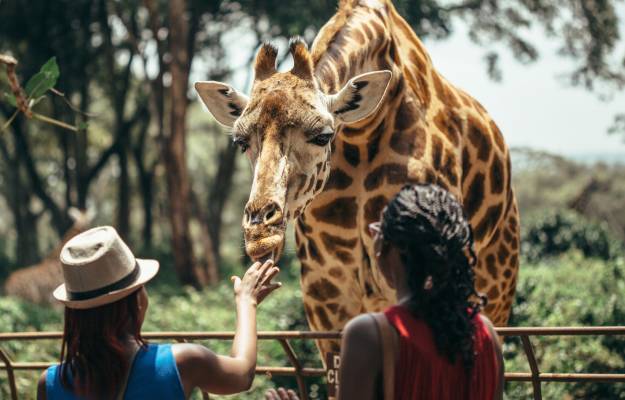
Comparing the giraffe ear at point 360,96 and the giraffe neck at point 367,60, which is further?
the giraffe neck at point 367,60

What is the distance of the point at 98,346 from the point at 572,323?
835 centimetres

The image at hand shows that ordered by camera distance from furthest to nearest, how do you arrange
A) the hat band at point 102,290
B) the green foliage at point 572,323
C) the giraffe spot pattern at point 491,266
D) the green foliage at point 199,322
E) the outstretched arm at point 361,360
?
the green foliage at point 199,322 < the green foliage at point 572,323 < the giraffe spot pattern at point 491,266 < the hat band at point 102,290 < the outstretched arm at point 361,360

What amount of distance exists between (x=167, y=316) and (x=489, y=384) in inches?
412

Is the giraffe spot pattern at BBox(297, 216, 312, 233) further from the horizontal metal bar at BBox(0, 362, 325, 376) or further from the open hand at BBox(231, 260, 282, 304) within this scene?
the open hand at BBox(231, 260, 282, 304)

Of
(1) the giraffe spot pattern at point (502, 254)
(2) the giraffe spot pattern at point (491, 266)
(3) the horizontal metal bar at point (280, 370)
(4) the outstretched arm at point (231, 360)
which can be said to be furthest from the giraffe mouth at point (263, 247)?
(1) the giraffe spot pattern at point (502, 254)

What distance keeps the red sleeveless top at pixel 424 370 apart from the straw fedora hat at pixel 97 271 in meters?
0.90

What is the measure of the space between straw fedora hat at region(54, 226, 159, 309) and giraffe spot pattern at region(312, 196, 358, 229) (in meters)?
Result: 2.94

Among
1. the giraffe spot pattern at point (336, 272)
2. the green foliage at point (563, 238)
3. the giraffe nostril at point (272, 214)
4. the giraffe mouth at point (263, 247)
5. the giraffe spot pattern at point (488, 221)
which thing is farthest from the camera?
the green foliage at point (563, 238)

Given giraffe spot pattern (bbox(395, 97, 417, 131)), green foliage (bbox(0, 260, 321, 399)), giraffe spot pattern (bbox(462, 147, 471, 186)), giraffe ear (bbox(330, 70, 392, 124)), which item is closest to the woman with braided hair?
giraffe ear (bbox(330, 70, 392, 124))

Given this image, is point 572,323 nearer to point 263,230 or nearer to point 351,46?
point 351,46

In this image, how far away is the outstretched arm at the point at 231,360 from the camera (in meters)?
3.40

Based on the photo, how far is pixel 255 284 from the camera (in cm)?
376

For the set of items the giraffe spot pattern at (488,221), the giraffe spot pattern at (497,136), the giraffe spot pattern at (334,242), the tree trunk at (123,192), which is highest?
the giraffe spot pattern at (497,136)

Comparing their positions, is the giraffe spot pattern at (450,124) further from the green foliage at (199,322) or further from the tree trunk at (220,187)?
the tree trunk at (220,187)
